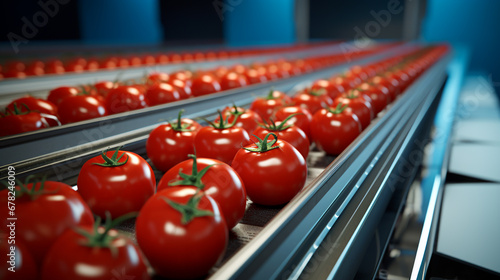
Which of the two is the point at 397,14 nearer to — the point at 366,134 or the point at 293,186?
the point at 366,134

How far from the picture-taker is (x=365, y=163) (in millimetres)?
1854

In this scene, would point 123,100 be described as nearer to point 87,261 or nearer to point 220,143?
point 220,143

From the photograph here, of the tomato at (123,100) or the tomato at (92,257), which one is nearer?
the tomato at (92,257)

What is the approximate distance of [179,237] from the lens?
93 centimetres

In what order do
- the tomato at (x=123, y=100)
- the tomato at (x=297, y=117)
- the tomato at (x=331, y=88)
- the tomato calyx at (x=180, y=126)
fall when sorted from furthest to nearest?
1. the tomato at (x=331, y=88)
2. the tomato at (x=123, y=100)
3. the tomato at (x=297, y=117)
4. the tomato calyx at (x=180, y=126)

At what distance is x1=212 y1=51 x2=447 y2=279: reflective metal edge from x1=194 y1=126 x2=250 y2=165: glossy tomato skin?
1.35 ft

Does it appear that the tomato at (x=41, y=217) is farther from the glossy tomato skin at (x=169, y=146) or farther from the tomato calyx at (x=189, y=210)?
the glossy tomato skin at (x=169, y=146)

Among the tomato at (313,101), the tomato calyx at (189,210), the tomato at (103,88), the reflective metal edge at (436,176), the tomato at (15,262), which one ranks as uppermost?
the tomato calyx at (189,210)

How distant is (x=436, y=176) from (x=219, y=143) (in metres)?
1.85

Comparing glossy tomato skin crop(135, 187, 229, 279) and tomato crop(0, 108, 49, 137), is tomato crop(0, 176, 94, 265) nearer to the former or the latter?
glossy tomato skin crop(135, 187, 229, 279)

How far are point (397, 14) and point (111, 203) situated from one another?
538 inches

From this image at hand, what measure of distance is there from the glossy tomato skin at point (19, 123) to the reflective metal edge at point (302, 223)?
1457mm

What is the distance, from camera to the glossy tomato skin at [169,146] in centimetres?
174

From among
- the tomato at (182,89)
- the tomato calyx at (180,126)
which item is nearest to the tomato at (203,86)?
the tomato at (182,89)
